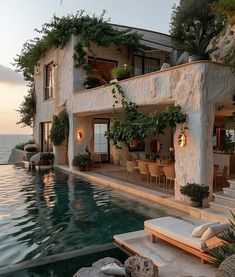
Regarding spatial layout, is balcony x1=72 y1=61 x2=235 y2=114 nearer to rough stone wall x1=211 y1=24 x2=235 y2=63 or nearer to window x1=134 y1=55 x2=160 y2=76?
rough stone wall x1=211 y1=24 x2=235 y2=63

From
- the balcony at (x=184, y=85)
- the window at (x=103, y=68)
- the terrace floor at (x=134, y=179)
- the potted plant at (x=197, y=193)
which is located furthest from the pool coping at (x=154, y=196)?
the window at (x=103, y=68)

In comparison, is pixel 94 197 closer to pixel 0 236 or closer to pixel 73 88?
pixel 0 236

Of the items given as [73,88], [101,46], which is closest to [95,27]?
[101,46]

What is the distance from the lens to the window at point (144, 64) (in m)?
18.9

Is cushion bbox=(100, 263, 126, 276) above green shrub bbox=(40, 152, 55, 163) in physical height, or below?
below

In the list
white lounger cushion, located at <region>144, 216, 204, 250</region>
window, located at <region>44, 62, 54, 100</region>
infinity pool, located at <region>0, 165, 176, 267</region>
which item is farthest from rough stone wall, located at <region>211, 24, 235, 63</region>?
window, located at <region>44, 62, 54, 100</region>

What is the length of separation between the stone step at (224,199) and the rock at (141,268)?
4632 mm

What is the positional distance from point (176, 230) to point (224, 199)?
3398 millimetres

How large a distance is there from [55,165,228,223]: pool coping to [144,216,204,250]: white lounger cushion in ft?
6.59

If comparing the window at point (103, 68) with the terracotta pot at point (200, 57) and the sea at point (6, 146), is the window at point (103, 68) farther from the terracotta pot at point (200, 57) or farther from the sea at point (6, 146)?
the sea at point (6, 146)

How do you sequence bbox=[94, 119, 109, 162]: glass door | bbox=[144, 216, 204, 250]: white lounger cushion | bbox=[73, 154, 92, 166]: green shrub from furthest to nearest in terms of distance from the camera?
bbox=[94, 119, 109, 162]: glass door, bbox=[73, 154, 92, 166]: green shrub, bbox=[144, 216, 204, 250]: white lounger cushion

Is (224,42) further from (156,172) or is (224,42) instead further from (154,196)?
(154,196)

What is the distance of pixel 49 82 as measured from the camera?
69.4 feet

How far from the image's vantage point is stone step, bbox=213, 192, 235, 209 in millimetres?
8203
